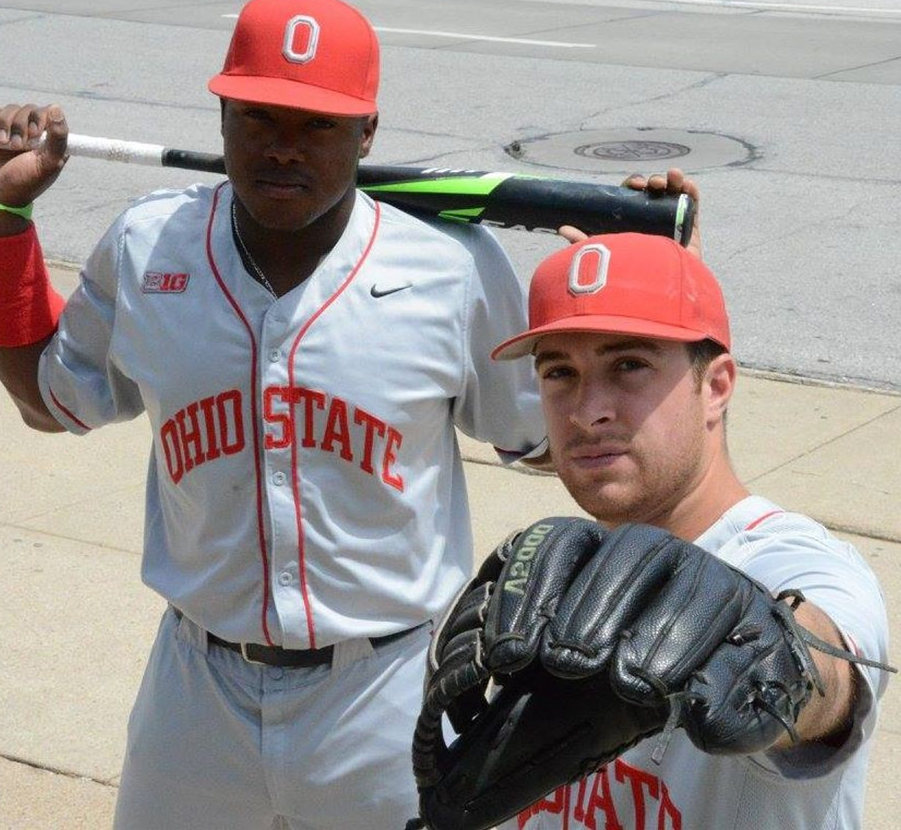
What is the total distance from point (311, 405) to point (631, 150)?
29.2 feet

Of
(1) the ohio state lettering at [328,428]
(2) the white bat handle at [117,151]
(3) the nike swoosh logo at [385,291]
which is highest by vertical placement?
(2) the white bat handle at [117,151]

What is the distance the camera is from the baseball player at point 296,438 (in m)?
3.23

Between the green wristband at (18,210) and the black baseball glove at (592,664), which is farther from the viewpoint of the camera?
the green wristband at (18,210)

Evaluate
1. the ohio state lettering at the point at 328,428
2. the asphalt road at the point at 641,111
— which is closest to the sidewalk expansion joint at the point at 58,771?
the ohio state lettering at the point at 328,428

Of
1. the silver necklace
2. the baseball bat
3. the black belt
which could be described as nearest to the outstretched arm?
the baseball bat

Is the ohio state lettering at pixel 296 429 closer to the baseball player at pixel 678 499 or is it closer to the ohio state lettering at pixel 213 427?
the ohio state lettering at pixel 213 427

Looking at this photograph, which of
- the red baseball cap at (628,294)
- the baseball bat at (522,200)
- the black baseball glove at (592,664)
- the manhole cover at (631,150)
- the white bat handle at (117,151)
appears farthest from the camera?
the manhole cover at (631,150)

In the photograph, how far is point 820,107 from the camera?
43.5ft

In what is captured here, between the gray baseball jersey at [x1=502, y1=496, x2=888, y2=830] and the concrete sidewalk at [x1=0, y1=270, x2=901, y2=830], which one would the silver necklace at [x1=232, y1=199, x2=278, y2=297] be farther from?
the concrete sidewalk at [x1=0, y1=270, x2=901, y2=830]

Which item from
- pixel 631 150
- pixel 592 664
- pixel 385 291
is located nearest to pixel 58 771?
pixel 385 291

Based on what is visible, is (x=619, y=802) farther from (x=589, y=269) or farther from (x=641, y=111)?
(x=641, y=111)

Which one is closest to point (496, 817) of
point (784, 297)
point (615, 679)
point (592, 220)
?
point (615, 679)

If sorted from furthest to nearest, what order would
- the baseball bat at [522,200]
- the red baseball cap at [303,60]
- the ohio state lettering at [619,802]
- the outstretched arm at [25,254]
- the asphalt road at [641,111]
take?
the asphalt road at [641,111] < the outstretched arm at [25,254] < the baseball bat at [522,200] < the red baseball cap at [303,60] < the ohio state lettering at [619,802]

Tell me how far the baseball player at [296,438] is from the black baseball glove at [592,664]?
4.05 ft
